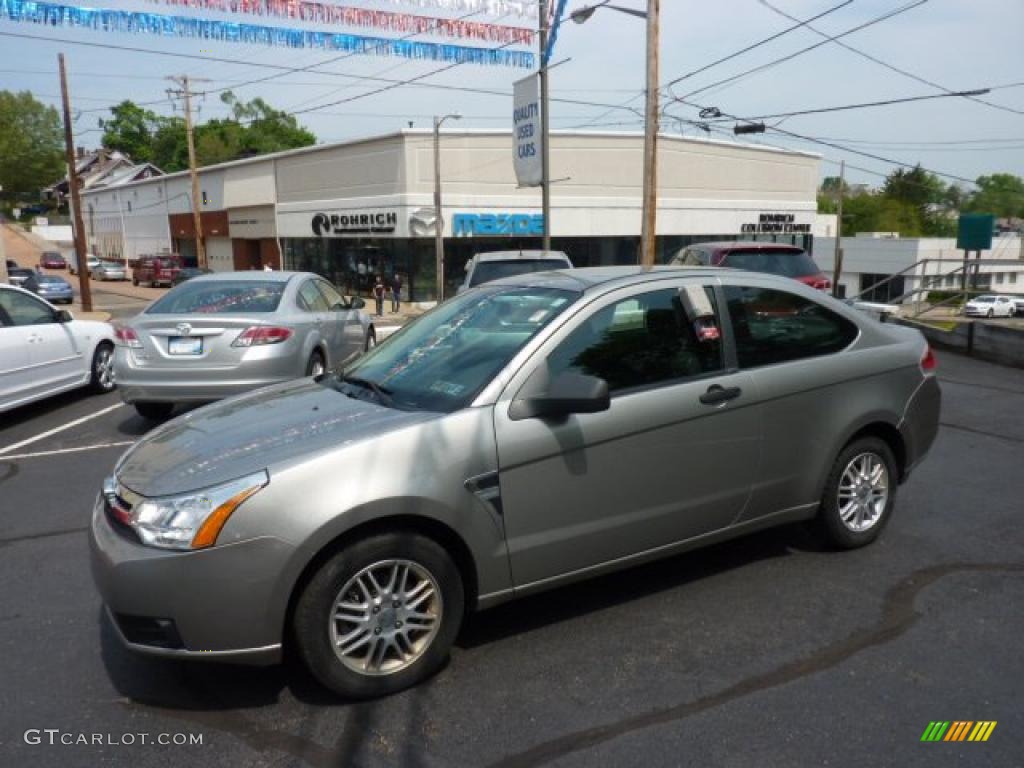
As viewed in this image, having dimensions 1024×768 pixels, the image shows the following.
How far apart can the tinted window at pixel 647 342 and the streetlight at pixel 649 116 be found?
15096mm

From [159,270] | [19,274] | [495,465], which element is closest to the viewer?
[495,465]

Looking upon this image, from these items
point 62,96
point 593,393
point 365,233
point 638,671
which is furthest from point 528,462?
point 365,233

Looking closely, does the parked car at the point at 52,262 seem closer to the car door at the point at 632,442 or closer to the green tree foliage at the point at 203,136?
the green tree foliage at the point at 203,136

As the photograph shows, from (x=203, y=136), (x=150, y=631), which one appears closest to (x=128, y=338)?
(x=150, y=631)

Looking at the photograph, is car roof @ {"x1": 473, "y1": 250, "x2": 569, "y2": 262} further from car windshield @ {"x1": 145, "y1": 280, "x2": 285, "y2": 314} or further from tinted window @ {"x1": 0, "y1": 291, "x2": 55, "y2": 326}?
tinted window @ {"x1": 0, "y1": 291, "x2": 55, "y2": 326}

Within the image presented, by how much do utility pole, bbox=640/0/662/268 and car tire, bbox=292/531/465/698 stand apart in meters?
16.0

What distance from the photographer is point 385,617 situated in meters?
3.30

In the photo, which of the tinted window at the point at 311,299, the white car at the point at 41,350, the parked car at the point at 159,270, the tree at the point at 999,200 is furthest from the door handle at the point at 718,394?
the tree at the point at 999,200

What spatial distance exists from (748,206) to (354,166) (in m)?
19.9

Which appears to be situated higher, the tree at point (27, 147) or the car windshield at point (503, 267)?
the tree at point (27, 147)

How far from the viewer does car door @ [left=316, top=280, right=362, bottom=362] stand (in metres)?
9.17

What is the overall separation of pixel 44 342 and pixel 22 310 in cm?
41

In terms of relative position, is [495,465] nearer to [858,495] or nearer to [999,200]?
[858,495]

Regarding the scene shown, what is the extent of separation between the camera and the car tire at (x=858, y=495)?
462 centimetres
